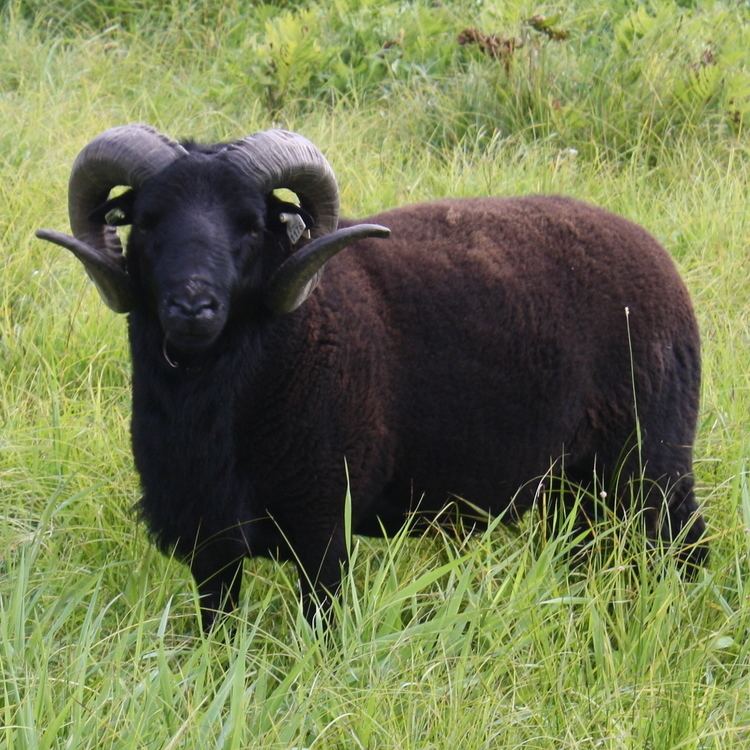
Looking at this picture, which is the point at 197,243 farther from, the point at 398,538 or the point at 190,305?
the point at 398,538

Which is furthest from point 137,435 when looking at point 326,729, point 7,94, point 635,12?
point 635,12

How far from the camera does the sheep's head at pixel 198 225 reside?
156 inches

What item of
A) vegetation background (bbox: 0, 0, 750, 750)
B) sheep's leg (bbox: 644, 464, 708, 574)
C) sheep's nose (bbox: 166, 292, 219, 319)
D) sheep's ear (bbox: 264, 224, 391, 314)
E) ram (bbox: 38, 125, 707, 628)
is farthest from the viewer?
sheep's leg (bbox: 644, 464, 708, 574)

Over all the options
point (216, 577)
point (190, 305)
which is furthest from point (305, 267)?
point (216, 577)

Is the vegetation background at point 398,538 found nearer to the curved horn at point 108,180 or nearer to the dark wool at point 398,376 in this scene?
the dark wool at point 398,376

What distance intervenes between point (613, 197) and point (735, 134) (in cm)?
114

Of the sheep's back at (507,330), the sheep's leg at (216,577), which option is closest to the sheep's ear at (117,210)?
the sheep's back at (507,330)

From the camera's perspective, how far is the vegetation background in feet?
10.9

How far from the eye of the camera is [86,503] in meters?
4.71

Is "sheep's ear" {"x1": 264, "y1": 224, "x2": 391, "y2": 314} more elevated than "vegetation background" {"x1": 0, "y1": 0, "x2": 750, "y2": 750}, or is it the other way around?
"sheep's ear" {"x1": 264, "y1": 224, "x2": 391, "y2": 314}

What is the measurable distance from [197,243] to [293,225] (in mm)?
441

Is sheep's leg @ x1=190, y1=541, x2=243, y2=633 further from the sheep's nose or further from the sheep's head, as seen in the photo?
the sheep's nose

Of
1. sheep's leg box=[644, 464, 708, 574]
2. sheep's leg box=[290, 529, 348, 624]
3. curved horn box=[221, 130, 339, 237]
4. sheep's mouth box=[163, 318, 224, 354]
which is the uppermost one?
curved horn box=[221, 130, 339, 237]

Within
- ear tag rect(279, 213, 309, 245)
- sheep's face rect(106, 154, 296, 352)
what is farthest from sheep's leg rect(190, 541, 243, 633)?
ear tag rect(279, 213, 309, 245)
